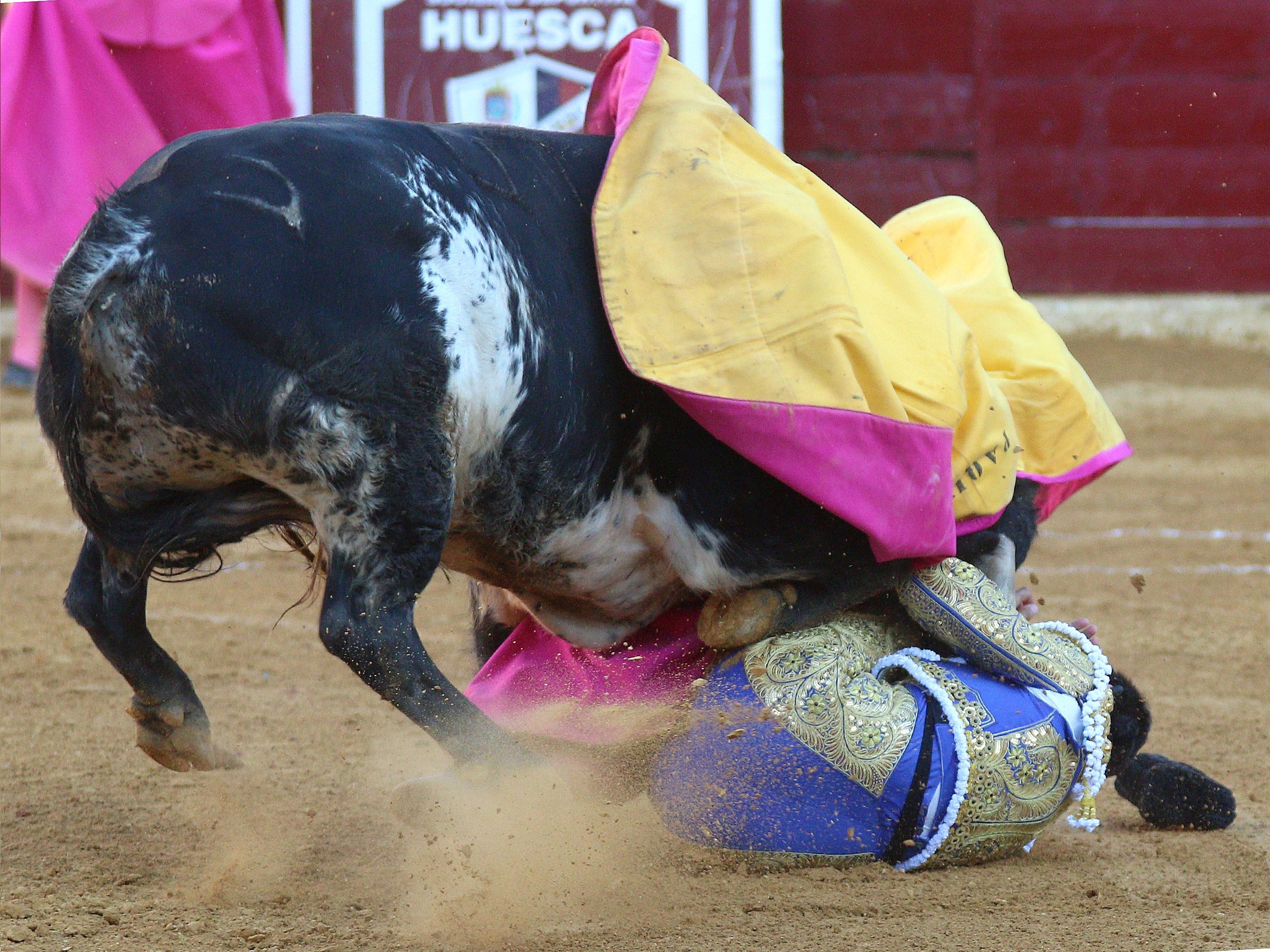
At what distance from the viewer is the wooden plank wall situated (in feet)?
23.7

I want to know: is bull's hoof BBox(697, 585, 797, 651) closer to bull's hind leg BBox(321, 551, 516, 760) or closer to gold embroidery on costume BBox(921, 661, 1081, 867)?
gold embroidery on costume BBox(921, 661, 1081, 867)

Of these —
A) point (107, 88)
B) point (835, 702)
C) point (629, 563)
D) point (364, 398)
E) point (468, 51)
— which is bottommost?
point (835, 702)

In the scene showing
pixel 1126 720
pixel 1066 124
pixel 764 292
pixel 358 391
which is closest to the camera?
pixel 358 391

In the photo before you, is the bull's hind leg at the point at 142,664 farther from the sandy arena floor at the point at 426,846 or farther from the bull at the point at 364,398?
the sandy arena floor at the point at 426,846

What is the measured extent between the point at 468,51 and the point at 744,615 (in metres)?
5.01

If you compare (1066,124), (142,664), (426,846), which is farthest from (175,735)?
(1066,124)

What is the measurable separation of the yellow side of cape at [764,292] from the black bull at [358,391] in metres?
0.06

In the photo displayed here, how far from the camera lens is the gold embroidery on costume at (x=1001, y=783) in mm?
1832

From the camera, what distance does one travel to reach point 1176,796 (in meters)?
2.07

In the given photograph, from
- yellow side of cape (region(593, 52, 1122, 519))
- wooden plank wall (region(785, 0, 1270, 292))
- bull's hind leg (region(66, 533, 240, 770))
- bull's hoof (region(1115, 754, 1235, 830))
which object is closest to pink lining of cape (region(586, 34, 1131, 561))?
yellow side of cape (region(593, 52, 1122, 519))

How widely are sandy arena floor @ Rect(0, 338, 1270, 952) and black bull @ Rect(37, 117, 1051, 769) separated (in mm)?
213

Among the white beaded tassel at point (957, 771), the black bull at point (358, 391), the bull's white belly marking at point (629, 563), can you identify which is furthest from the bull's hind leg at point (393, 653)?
the white beaded tassel at point (957, 771)

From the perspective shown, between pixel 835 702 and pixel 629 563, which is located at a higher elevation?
pixel 629 563

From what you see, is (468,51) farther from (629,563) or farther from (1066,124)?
(629,563)
